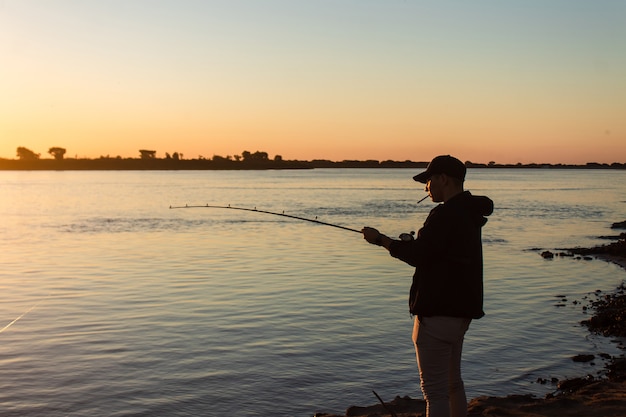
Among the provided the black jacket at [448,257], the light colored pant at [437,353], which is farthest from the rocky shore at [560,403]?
the black jacket at [448,257]

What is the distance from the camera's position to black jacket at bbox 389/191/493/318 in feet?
14.4

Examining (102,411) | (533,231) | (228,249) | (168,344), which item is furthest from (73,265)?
(533,231)

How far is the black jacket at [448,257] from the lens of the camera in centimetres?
440

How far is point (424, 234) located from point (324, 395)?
475 cm

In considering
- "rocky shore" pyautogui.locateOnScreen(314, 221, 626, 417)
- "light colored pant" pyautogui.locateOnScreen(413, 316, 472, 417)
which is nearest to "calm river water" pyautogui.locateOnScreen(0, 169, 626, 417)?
"rocky shore" pyautogui.locateOnScreen(314, 221, 626, 417)

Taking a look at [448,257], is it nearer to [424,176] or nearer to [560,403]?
[424,176]

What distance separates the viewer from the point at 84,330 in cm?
1209

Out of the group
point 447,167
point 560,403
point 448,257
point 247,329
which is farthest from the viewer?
point 247,329

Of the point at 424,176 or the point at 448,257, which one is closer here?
the point at 448,257

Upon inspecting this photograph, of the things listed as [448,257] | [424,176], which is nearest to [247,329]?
[424,176]

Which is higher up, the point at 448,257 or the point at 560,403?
the point at 448,257

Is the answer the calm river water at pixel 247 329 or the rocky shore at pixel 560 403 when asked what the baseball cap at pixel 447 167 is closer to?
the rocky shore at pixel 560 403

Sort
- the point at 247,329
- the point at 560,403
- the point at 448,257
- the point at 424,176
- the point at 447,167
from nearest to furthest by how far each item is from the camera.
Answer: the point at 448,257 → the point at 447,167 → the point at 424,176 → the point at 560,403 → the point at 247,329

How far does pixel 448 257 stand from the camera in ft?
14.6
